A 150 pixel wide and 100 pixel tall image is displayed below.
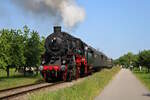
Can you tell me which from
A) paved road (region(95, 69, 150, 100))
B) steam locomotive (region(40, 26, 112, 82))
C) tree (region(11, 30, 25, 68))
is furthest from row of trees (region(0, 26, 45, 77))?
paved road (region(95, 69, 150, 100))

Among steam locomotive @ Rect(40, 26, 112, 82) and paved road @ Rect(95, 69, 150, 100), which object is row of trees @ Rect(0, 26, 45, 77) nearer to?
steam locomotive @ Rect(40, 26, 112, 82)

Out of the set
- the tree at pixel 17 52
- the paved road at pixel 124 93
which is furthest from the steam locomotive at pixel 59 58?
the tree at pixel 17 52

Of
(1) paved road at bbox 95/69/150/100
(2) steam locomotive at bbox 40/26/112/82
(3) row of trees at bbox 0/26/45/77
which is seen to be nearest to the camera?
(1) paved road at bbox 95/69/150/100

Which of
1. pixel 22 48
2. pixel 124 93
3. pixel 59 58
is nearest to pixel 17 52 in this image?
pixel 22 48

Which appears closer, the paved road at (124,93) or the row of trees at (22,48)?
the paved road at (124,93)

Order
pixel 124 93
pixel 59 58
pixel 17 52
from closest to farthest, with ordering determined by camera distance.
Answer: pixel 124 93 → pixel 59 58 → pixel 17 52

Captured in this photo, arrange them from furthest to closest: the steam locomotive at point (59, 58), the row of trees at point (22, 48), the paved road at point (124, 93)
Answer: the row of trees at point (22, 48)
the steam locomotive at point (59, 58)
the paved road at point (124, 93)

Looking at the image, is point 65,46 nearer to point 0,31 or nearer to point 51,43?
point 51,43

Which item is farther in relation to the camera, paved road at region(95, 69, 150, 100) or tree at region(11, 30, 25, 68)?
tree at region(11, 30, 25, 68)

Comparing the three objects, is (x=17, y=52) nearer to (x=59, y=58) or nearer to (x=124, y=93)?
(x=59, y=58)

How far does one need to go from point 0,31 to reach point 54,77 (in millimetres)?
10838

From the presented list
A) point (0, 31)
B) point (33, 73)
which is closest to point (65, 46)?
point (0, 31)

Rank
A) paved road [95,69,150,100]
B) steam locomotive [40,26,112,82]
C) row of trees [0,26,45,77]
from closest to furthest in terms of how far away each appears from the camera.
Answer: paved road [95,69,150,100] < steam locomotive [40,26,112,82] < row of trees [0,26,45,77]

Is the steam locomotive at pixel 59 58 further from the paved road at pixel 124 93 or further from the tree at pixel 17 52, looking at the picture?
the tree at pixel 17 52
